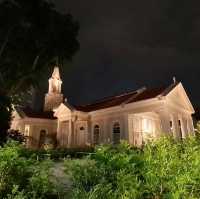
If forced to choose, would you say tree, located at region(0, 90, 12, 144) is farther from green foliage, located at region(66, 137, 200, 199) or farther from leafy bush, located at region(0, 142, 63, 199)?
green foliage, located at region(66, 137, 200, 199)

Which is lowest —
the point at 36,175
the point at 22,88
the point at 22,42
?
the point at 36,175

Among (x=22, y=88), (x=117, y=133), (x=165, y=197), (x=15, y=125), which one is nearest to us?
(x=165, y=197)

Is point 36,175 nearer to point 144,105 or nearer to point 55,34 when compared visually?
point 144,105

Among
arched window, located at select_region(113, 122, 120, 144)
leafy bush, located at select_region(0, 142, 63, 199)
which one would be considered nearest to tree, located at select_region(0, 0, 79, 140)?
arched window, located at select_region(113, 122, 120, 144)

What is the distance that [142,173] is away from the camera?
640 cm

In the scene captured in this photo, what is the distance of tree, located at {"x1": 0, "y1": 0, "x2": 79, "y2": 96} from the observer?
86.9ft

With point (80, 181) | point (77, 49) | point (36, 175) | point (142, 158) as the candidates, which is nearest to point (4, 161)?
point (36, 175)

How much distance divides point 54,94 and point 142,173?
122ft

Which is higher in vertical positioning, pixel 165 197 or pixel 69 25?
pixel 69 25

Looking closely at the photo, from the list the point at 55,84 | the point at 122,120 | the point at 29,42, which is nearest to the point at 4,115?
the point at 29,42

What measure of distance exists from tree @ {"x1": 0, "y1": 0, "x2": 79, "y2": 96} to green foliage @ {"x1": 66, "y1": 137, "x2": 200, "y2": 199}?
71.9 ft

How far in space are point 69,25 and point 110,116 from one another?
10.7 metres

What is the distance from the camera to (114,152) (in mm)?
6965

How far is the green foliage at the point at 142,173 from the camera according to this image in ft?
18.7
